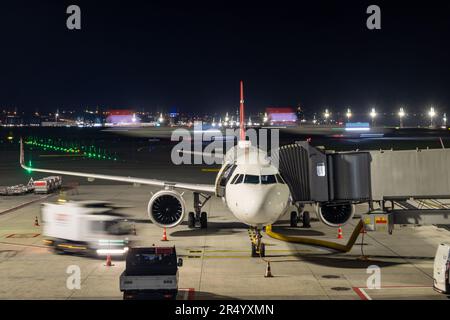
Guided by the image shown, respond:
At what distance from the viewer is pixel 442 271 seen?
20.3 metres

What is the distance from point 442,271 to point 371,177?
880cm

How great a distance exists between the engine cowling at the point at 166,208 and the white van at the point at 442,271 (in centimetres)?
1479

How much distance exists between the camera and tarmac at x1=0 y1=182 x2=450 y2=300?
21141 mm

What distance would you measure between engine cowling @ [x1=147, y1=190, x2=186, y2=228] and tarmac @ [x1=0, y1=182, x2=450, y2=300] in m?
0.95

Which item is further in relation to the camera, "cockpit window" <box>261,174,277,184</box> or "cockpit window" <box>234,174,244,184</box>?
"cockpit window" <box>234,174,244,184</box>

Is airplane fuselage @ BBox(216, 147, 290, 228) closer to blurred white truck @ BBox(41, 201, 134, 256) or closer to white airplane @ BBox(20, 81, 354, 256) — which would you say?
white airplane @ BBox(20, 81, 354, 256)

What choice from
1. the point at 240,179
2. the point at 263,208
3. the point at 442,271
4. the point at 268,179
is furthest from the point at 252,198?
the point at 442,271

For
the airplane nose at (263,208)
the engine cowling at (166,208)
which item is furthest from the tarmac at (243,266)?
the airplane nose at (263,208)

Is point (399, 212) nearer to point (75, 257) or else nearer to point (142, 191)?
point (75, 257)

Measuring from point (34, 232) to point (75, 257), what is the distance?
7537 millimetres

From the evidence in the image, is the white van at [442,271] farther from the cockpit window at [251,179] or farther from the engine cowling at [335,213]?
the engine cowling at [335,213]

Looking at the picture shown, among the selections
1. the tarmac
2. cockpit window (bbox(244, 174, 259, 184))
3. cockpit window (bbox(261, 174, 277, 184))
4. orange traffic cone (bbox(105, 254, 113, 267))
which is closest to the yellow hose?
the tarmac

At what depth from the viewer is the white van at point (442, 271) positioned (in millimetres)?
20141
